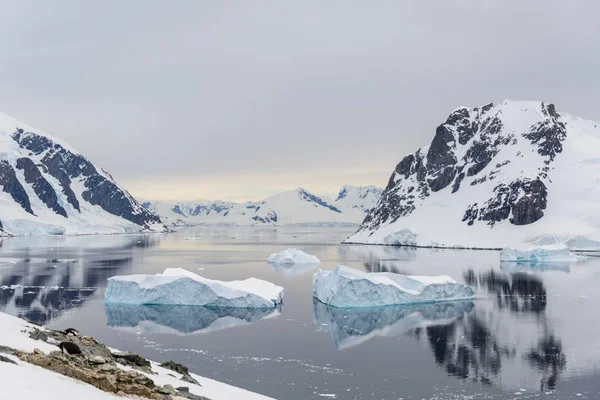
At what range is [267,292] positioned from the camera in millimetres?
47719

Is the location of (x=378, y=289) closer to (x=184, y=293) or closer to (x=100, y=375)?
(x=184, y=293)

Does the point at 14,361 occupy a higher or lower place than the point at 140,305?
higher

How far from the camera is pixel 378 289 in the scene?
4744 centimetres

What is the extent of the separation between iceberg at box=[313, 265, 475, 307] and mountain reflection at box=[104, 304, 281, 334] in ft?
19.5

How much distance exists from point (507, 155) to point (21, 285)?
14205 centimetres

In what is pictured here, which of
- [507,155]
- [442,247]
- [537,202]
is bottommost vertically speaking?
[442,247]

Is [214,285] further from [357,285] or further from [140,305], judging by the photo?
[357,285]

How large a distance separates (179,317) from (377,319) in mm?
14818

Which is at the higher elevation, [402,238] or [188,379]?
[188,379]

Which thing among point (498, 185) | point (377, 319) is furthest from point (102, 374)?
point (498, 185)

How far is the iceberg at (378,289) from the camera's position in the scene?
46.9 m

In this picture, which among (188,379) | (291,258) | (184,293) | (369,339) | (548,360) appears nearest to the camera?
(188,379)

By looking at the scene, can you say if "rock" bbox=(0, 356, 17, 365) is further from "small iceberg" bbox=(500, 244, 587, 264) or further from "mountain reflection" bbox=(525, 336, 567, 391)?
"small iceberg" bbox=(500, 244, 587, 264)

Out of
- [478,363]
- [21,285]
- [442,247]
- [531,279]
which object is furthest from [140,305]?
[442,247]
